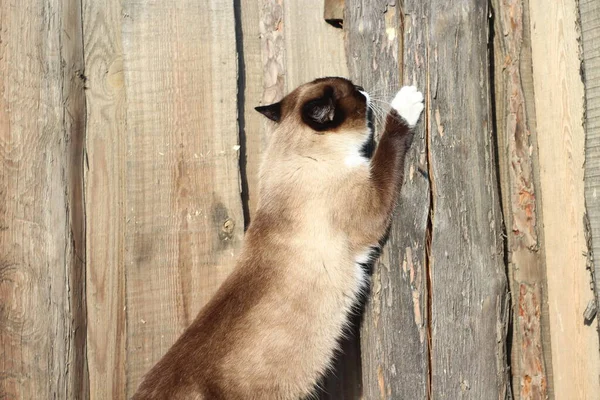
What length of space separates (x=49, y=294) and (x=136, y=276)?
1.16 ft

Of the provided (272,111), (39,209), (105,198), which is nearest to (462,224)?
(272,111)

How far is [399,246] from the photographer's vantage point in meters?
3.07

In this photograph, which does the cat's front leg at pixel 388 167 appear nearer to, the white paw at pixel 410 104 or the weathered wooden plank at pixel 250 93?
the white paw at pixel 410 104

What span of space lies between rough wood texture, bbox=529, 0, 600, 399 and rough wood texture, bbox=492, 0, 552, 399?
4 centimetres

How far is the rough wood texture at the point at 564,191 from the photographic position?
117 inches

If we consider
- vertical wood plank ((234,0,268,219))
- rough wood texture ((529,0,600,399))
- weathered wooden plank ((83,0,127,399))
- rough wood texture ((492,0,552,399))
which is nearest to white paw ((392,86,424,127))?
rough wood texture ((492,0,552,399))

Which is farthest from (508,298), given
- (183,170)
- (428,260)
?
(183,170)

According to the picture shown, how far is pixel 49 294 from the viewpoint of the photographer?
309 centimetres

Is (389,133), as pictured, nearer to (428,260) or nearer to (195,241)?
(428,260)

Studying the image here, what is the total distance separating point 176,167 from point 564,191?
5.27 feet

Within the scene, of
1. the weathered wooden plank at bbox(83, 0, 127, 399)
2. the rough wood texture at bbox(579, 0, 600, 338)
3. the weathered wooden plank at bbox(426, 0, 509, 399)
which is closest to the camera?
the rough wood texture at bbox(579, 0, 600, 338)

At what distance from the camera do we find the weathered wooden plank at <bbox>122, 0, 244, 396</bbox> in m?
3.20

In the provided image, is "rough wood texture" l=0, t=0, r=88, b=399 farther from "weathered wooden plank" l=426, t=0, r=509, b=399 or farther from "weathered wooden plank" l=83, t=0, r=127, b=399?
"weathered wooden plank" l=426, t=0, r=509, b=399

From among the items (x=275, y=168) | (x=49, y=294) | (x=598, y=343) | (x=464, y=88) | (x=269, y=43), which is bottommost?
(x=598, y=343)
